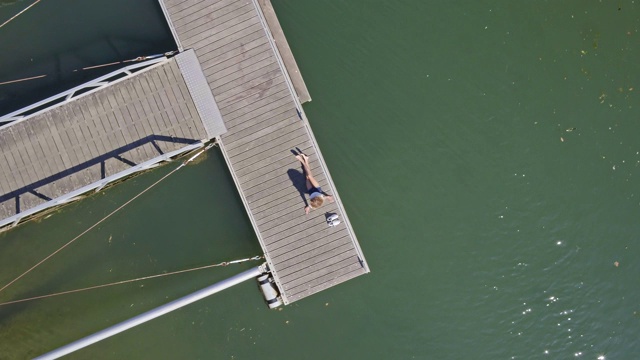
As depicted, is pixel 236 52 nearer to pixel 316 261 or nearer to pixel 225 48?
pixel 225 48

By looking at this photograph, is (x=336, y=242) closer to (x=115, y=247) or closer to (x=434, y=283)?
(x=434, y=283)

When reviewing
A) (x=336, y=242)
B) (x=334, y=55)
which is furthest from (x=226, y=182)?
(x=334, y=55)

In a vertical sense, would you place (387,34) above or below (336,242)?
above

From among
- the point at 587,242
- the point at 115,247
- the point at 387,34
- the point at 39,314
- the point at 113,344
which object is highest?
the point at 387,34

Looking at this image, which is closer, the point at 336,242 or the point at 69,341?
the point at 336,242

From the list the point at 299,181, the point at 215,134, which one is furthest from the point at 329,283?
the point at 215,134
